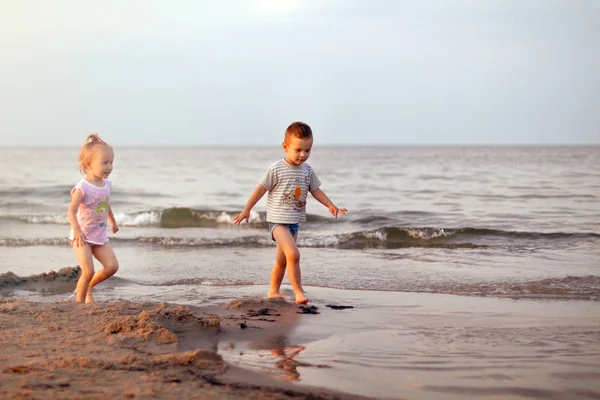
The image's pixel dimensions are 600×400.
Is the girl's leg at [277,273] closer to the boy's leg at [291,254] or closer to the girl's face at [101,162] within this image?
the boy's leg at [291,254]

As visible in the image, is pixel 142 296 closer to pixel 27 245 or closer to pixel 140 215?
pixel 27 245

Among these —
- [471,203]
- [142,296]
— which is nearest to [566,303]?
[142,296]

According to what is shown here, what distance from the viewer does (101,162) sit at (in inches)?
216

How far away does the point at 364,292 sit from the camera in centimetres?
670

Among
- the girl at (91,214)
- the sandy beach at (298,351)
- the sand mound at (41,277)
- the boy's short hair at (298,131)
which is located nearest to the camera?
the sandy beach at (298,351)

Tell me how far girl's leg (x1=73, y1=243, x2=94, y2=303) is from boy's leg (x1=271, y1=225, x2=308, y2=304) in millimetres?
1675

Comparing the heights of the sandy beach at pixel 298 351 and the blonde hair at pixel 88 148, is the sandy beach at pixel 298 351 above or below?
below

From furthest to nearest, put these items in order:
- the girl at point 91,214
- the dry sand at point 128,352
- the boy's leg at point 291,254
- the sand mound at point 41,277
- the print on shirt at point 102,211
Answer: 1. the sand mound at point 41,277
2. the boy's leg at point 291,254
3. the print on shirt at point 102,211
4. the girl at point 91,214
5. the dry sand at point 128,352

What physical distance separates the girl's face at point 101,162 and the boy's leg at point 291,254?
5.34 feet

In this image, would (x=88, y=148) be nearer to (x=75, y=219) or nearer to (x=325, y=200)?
(x=75, y=219)

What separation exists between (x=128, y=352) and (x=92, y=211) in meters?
2.17

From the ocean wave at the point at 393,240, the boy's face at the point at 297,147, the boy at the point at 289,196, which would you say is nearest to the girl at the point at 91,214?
the boy at the point at 289,196

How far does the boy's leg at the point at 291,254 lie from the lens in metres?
5.85

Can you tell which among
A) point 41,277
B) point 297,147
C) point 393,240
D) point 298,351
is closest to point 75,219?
point 297,147
